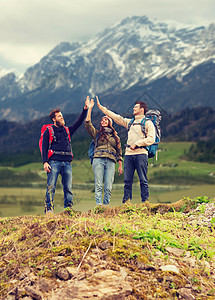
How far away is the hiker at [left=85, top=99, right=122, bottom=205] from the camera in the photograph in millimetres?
12172

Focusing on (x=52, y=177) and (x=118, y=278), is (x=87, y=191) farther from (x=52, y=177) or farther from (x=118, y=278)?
(x=118, y=278)

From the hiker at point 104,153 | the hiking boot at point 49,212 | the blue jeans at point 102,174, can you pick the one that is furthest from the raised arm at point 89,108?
the hiking boot at point 49,212

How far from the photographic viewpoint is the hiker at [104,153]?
12.2 metres

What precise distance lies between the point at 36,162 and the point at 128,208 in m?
130

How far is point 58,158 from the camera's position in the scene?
12.0 meters

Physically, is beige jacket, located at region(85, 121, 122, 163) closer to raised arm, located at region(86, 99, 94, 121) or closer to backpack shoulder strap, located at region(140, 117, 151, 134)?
raised arm, located at region(86, 99, 94, 121)

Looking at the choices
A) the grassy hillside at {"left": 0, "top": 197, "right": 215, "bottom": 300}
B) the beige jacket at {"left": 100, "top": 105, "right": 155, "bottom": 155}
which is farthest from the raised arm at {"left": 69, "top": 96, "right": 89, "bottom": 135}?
the grassy hillside at {"left": 0, "top": 197, "right": 215, "bottom": 300}

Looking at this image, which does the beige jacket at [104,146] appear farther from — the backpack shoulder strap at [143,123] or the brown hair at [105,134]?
→ the backpack shoulder strap at [143,123]

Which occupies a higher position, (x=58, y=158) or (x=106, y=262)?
(x=58, y=158)

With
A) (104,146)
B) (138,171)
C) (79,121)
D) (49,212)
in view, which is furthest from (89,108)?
(49,212)

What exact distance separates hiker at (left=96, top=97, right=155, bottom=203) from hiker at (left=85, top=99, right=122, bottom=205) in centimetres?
44

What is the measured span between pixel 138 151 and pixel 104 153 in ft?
3.50

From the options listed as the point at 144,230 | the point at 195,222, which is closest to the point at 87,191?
the point at 195,222

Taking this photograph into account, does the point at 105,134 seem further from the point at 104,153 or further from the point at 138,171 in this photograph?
the point at 138,171
